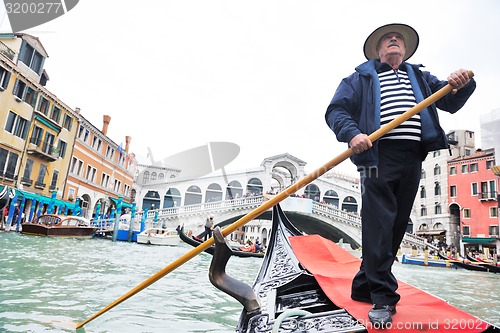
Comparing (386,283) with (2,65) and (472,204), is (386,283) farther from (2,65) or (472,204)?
(472,204)

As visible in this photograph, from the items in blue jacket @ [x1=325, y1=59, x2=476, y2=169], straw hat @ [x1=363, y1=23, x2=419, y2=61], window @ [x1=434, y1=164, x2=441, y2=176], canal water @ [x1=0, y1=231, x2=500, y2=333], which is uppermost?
window @ [x1=434, y1=164, x2=441, y2=176]

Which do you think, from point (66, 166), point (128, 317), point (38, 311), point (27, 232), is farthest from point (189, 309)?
point (66, 166)

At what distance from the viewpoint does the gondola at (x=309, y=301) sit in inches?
33.6

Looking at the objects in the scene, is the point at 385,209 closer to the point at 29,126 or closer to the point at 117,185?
the point at 29,126

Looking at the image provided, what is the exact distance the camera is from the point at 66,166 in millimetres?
11664

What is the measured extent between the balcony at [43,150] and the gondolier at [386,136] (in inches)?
424

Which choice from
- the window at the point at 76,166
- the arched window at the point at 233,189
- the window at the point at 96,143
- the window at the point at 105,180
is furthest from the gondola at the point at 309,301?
the arched window at the point at 233,189

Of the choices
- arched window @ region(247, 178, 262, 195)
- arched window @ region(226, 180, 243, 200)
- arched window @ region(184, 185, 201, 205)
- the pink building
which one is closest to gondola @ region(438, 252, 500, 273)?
the pink building

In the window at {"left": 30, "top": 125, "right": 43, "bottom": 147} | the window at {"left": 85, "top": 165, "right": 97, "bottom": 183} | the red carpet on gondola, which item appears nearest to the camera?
the red carpet on gondola

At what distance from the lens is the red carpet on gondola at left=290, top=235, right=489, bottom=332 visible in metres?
0.84

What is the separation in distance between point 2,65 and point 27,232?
4.25 m

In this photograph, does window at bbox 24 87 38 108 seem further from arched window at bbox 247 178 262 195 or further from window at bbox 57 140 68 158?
arched window at bbox 247 178 262 195

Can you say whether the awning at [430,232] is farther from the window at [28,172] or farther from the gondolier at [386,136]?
the gondolier at [386,136]

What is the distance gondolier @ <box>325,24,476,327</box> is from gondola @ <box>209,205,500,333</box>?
8 centimetres
